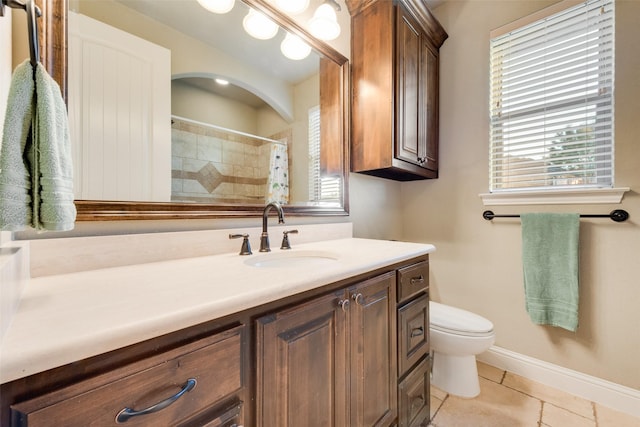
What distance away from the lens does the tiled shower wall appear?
1.04 metres

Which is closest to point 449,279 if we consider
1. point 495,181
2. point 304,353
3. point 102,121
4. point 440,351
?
point 440,351

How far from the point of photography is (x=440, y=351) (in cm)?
151

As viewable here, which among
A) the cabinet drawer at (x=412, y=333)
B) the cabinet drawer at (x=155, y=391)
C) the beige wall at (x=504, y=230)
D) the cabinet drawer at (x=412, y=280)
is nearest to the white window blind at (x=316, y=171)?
the cabinet drawer at (x=412, y=280)

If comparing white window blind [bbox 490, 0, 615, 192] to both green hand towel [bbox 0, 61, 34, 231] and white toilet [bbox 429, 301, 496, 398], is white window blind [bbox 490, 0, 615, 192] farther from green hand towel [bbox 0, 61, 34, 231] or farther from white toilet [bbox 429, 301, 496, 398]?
green hand towel [bbox 0, 61, 34, 231]

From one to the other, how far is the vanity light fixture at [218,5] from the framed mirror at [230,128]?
1.0 inches

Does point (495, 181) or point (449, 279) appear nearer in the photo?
point (495, 181)

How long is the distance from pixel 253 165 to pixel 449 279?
1670 millimetres

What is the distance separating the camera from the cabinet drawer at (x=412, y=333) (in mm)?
1102

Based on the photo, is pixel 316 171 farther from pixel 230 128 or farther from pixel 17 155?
pixel 17 155

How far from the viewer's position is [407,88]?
1.64 meters

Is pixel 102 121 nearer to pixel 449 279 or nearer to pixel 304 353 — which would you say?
pixel 304 353

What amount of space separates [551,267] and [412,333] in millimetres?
1031

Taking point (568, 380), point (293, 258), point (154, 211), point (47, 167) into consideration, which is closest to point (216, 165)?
point (154, 211)

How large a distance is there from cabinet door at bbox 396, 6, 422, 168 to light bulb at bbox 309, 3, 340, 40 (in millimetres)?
381
